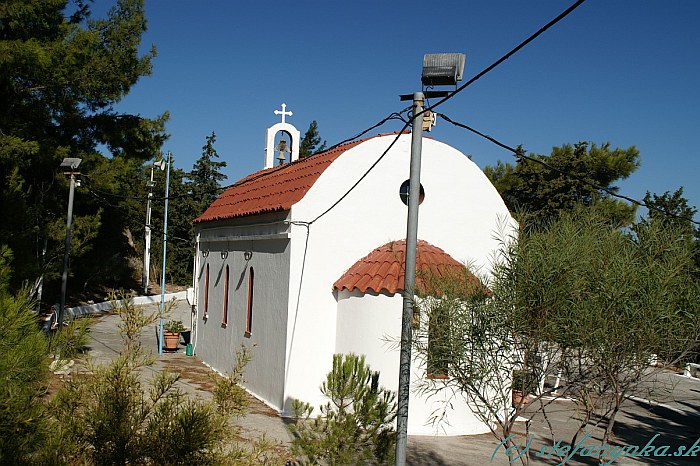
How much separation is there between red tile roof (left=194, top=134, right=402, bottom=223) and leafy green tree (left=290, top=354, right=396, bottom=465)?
25.0ft

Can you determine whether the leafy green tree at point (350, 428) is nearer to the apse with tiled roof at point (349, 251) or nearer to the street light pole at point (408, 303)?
the street light pole at point (408, 303)

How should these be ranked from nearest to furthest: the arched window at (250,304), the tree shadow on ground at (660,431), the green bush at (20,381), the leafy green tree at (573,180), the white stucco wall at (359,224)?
the green bush at (20,381)
the tree shadow on ground at (660,431)
the white stucco wall at (359,224)
the arched window at (250,304)
the leafy green tree at (573,180)

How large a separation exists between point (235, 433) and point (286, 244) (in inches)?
351

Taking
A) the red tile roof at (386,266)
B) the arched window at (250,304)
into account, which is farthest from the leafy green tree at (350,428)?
the arched window at (250,304)

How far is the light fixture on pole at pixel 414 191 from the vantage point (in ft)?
23.4

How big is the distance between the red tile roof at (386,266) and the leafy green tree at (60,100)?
316 inches

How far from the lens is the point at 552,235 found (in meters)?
7.06

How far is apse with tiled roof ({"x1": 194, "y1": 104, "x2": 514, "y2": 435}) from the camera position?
13.0 meters

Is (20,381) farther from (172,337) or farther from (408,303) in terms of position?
(172,337)

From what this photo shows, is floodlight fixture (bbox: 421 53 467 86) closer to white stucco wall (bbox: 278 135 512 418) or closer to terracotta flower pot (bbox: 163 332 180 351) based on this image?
A: white stucco wall (bbox: 278 135 512 418)

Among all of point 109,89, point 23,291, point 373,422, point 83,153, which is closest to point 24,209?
point 23,291

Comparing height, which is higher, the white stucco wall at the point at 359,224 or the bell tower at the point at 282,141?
the bell tower at the point at 282,141

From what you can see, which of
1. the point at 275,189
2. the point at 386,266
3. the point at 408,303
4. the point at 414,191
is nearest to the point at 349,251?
the point at 386,266

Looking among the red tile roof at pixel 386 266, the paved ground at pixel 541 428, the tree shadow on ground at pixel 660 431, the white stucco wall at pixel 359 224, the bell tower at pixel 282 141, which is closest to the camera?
the paved ground at pixel 541 428
